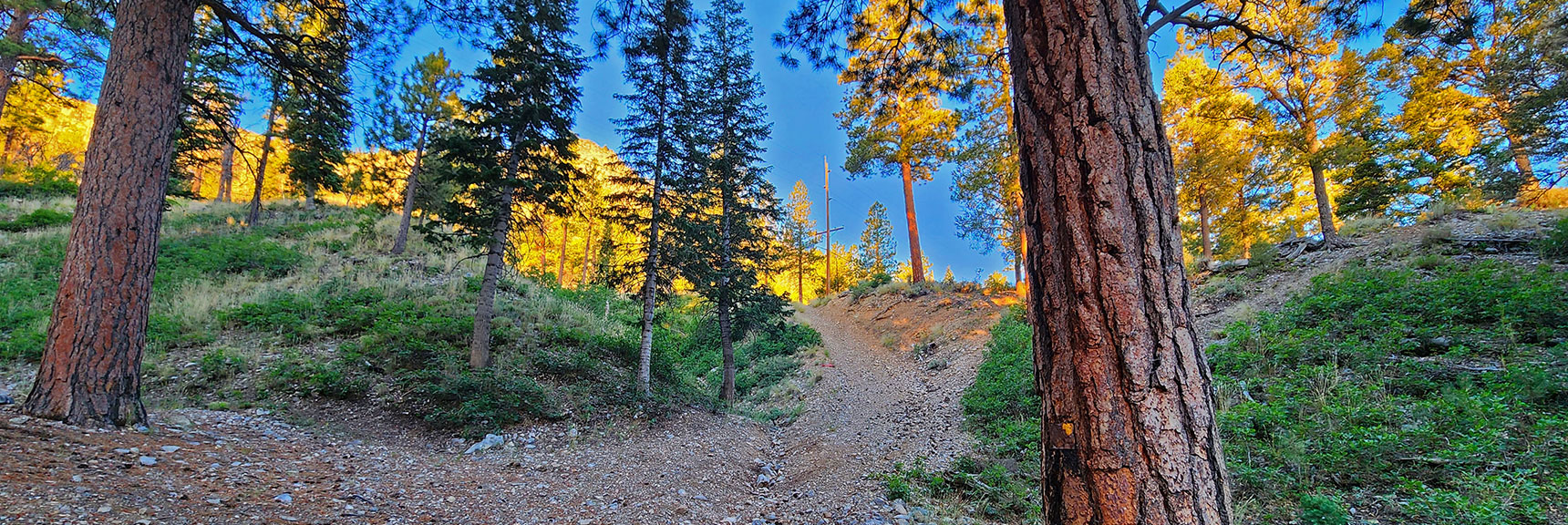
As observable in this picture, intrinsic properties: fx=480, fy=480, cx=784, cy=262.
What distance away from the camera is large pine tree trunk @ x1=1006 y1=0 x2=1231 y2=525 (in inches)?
56.9

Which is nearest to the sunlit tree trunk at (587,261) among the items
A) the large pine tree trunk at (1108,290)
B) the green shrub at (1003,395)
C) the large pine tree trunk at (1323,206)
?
the green shrub at (1003,395)

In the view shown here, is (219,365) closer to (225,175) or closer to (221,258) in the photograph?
(221,258)

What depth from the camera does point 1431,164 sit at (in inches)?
409

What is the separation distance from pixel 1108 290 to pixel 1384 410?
4.59 meters

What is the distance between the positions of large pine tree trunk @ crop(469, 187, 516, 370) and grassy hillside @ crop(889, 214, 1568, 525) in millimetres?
6572

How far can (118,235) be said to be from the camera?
4.07m

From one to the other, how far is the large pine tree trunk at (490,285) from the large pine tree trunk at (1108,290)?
26.9 feet

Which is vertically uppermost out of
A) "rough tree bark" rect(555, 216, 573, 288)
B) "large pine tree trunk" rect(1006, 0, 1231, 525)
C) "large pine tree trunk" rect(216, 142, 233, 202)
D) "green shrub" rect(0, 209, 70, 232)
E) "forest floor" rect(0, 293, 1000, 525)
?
"large pine tree trunk" rect(216, 142, 233, 202)

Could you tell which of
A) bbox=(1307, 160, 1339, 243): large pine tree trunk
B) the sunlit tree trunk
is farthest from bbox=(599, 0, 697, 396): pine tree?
the sunlit tree trunk

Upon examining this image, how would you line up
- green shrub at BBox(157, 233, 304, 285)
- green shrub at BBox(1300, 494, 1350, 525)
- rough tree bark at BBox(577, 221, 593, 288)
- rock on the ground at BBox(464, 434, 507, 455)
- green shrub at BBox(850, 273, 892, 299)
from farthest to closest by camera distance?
rough tree bark at BBox(577, 221, 593, 288), green shrub at BBox(850, 273, 892, 299), green shrub at BBox(157, 233, 304, 285), rock on the ground at BBox(464, 434, 507, 455), green shrub at BBox(1300, 494, 1350, 525)

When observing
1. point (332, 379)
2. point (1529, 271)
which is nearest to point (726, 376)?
point (332, 379)

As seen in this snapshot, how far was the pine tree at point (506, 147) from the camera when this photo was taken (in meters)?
7.84

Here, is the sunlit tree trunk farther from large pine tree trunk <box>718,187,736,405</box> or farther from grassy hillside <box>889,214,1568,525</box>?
grassy hillside <box>889,214,1568,525</box>

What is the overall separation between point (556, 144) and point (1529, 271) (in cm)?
1370
